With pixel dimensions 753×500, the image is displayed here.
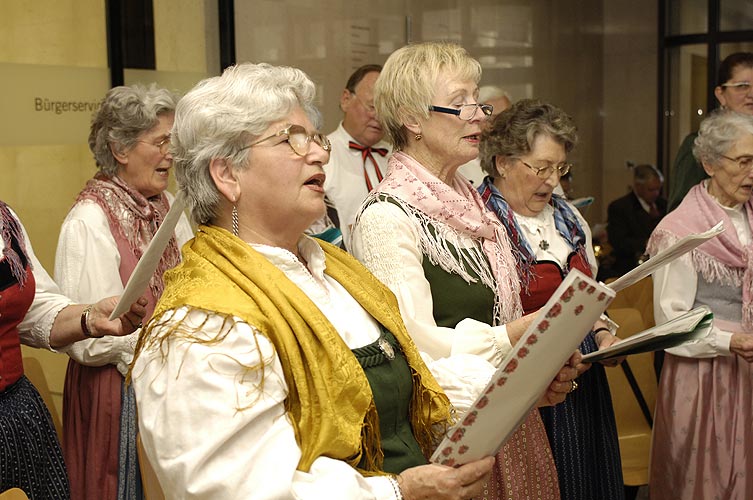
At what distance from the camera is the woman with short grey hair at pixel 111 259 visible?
126 inches

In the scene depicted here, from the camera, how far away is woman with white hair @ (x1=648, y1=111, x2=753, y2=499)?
3.63 metres

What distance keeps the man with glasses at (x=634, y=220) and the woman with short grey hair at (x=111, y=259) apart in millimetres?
4913

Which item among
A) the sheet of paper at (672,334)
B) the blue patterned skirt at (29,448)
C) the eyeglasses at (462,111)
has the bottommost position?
the blue patterned skirt at (29,448)

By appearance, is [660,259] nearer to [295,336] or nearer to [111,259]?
[295,336]

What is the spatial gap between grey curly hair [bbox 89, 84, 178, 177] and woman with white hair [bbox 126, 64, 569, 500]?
1.54 meters

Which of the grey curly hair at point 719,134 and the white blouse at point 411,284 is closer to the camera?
the white blouse at point 411,284

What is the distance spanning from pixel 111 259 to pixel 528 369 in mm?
1941

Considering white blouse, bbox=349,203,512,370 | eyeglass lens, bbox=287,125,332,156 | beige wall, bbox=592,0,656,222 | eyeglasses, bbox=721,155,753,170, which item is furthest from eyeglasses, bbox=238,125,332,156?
beige wall, bbox=592,0,656,222

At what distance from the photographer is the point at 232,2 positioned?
207 inches

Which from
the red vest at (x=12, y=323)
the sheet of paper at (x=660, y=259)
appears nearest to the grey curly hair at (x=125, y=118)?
the red vest at (x=12, y=323)

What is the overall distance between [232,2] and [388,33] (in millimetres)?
1562

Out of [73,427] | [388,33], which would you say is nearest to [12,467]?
[73,427]

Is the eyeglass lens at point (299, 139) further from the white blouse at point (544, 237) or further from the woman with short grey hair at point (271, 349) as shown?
the white blouse at point (544, 237)

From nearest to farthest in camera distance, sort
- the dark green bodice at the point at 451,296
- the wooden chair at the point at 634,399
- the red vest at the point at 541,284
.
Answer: the dark green bodice at the point at 451,296 → the red vest at the point at 541,284 → the wooden chair at the point at 634,399
